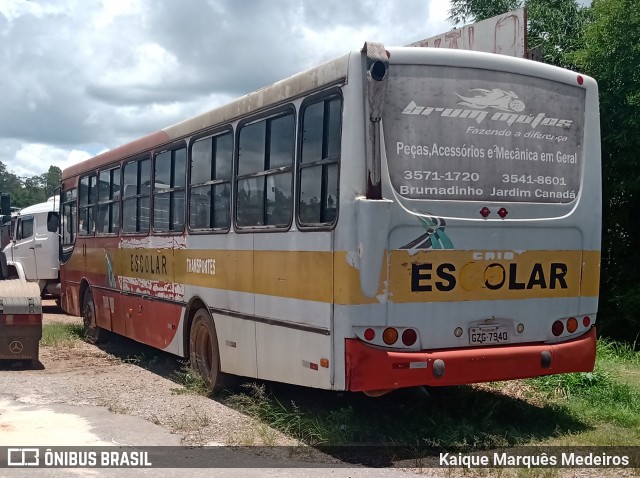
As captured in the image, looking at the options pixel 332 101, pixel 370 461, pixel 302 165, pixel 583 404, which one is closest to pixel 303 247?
pixel 302 165

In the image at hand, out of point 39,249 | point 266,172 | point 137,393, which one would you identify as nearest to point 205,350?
point 137,393

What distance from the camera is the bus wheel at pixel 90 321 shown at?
13.8m

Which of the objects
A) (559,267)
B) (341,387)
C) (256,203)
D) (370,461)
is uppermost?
(256,203)

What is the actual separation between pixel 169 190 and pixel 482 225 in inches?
182

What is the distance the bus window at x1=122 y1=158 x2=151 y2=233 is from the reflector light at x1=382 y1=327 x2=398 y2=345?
17.4ft

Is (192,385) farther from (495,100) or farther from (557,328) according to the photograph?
(495,100)

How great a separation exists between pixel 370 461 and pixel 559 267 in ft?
7.80

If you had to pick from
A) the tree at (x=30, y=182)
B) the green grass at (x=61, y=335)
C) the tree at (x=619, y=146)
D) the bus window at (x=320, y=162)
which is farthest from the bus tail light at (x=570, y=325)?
the tree at (x=30, y=182)

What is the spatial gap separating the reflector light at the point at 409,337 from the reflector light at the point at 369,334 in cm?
26

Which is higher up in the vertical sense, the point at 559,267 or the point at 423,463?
the point at 559,267

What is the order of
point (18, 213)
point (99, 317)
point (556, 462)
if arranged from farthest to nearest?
point (18, 213) < point (99, 317) < point (556, 462)

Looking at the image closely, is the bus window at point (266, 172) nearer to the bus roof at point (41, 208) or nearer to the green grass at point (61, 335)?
the green grass at point (61, 335)

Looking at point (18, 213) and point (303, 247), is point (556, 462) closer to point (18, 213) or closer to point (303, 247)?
point (303, 247)

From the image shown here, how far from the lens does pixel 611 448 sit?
22.3 ft
